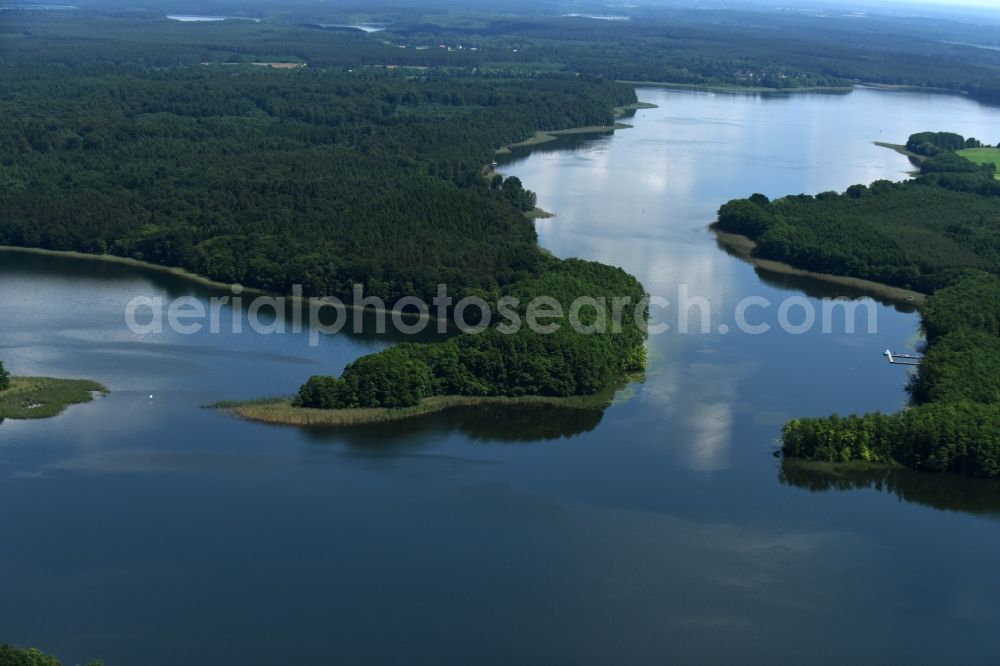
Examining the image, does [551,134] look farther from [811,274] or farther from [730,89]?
[730,89]

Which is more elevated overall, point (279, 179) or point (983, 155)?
point (983, 155)

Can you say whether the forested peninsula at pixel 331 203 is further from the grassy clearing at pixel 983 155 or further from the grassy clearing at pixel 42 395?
the grassy clearing at pixel 983 155

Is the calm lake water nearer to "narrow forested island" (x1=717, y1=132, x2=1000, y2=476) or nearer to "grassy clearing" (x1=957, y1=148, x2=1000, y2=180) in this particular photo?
"narrow forested island" (x1=717, y1=132, x2=1000, y2=476)

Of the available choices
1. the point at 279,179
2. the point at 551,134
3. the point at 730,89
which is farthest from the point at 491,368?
the point at 730,89

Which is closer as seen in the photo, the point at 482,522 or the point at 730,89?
the point at 482,522

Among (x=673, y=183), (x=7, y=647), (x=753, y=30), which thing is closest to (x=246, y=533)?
(x=7, y=647)

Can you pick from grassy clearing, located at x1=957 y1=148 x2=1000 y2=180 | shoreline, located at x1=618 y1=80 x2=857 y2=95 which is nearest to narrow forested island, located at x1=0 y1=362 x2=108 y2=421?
grassy clearing, located at x1=957 y1=148 x2=1000 y2=180
